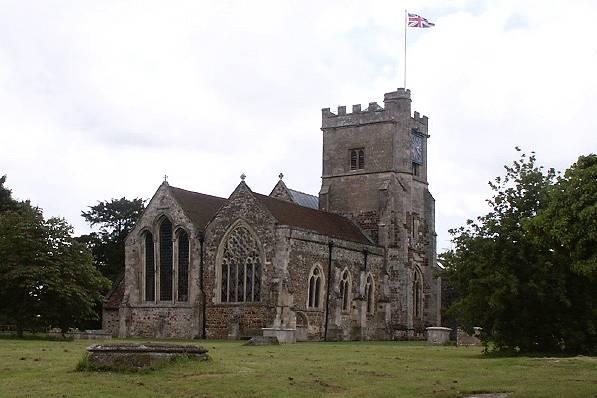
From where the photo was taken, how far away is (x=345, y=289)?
55.2 m

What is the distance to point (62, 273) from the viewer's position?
42.6 m

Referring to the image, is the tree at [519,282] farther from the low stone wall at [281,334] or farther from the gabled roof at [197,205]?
the gabled roof at [197,205]

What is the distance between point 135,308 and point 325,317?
37.8 ft

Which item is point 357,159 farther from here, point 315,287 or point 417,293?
point 315,287

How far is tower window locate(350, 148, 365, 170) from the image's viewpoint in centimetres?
6278

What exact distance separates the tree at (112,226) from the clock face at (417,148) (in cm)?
2137

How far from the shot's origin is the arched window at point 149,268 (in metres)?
55.6

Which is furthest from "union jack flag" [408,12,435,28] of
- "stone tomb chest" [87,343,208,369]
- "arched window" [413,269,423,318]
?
"stone tomb chest" [87,343,208,369]

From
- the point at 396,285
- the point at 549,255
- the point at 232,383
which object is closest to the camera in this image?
the point at 232,383

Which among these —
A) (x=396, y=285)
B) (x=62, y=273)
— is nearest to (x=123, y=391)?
(x=62, y=273)

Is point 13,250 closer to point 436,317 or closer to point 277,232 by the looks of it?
point 277,232

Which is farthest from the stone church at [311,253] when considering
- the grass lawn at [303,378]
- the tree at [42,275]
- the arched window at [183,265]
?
the grass lawn at [303,378]

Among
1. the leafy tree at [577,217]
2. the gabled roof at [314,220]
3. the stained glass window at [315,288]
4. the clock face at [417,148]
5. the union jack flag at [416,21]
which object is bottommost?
the stained glass window at [315,288]

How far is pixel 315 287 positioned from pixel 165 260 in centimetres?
938
